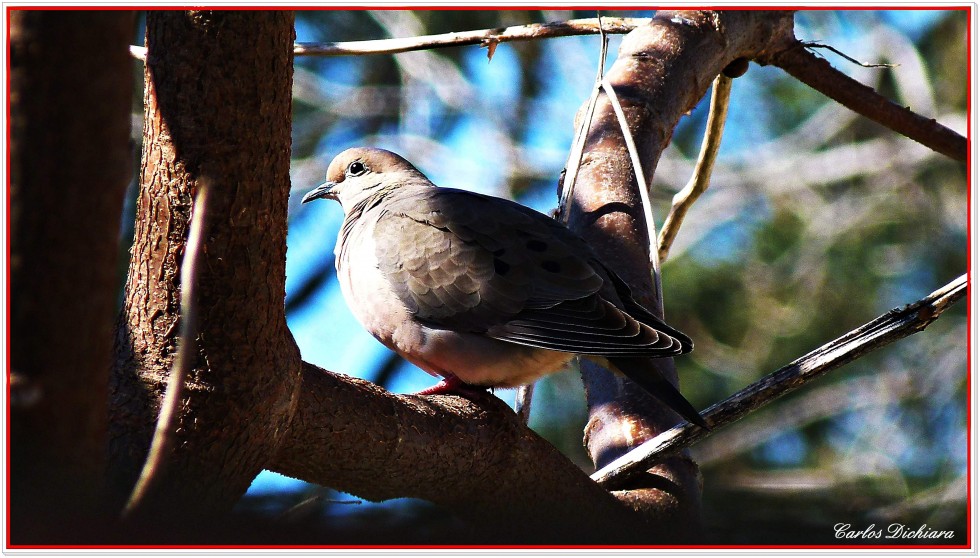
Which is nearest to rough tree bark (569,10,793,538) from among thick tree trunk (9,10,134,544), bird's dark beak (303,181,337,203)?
bird's dark beak (303,181,337,203)

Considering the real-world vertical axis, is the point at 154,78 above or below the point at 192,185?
above

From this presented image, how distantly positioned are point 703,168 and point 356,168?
1591 millimetres

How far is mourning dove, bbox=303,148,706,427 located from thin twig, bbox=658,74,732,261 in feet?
2.80

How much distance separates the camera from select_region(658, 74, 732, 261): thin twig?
4336 millimetres

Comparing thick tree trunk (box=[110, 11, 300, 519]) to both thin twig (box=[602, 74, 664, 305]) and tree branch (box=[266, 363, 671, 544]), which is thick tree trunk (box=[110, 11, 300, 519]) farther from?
thin twig (box=[602, 74, 664, 305])

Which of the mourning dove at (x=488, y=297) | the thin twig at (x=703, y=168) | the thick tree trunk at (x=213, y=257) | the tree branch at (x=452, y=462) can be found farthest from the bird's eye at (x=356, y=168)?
the thick tree trunk at (x=213, y=257)

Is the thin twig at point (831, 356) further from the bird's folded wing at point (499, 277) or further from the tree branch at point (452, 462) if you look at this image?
the bird's folded wing at point (499, 277)

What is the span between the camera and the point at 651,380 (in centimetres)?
306

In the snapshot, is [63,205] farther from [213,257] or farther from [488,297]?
[488,297]

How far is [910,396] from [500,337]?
7548mm

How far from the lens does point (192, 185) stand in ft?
6.52

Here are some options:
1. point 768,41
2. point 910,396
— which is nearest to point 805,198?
point 910,396

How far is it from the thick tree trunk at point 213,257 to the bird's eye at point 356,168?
97.8 inches

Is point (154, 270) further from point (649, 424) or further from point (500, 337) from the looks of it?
point (649, 424)
